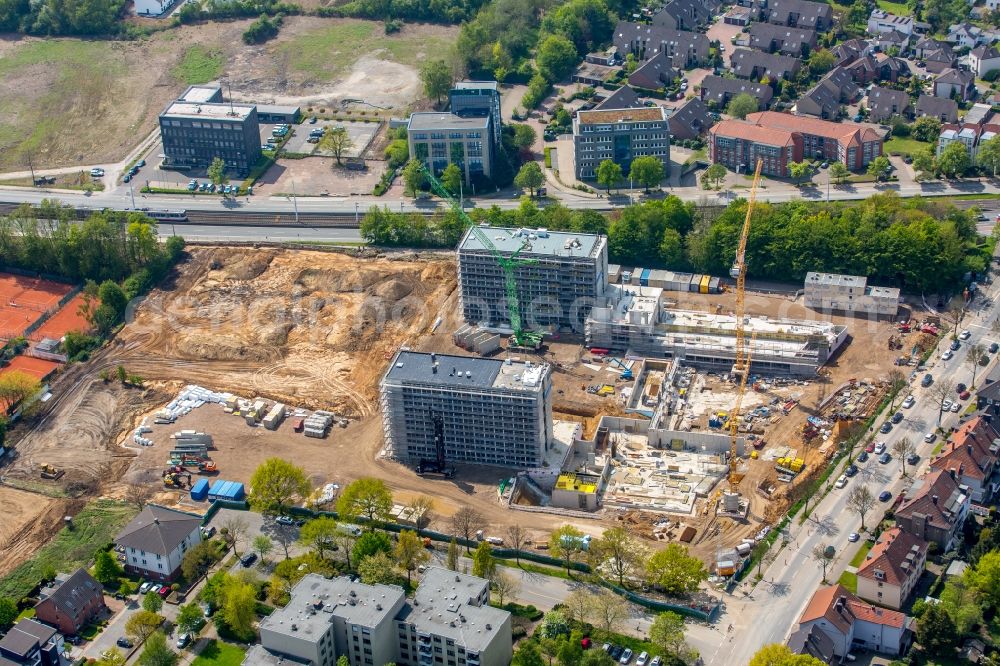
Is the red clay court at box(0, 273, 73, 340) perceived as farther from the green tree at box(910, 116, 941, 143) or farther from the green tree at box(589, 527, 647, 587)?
the green tree at box(910, 116, 941, 143)

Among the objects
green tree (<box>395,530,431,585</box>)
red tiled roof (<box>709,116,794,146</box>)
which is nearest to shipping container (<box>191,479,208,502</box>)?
green tree (<box>395,530,431,585</box>)

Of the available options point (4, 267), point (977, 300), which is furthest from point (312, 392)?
point (977, 300)

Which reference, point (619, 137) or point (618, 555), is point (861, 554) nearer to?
point (618, 555)

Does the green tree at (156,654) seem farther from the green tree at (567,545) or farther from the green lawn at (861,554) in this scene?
the green lawn at (861,554)

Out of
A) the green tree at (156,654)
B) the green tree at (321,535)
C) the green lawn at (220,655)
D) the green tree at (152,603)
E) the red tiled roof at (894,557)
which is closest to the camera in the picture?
the green tree at (156,654)

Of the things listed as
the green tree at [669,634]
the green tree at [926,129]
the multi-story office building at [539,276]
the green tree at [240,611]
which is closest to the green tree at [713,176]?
the green tree at [926,129]

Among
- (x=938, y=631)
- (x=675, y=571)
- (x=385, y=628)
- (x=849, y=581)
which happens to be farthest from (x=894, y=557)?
(x=385, y=628)
